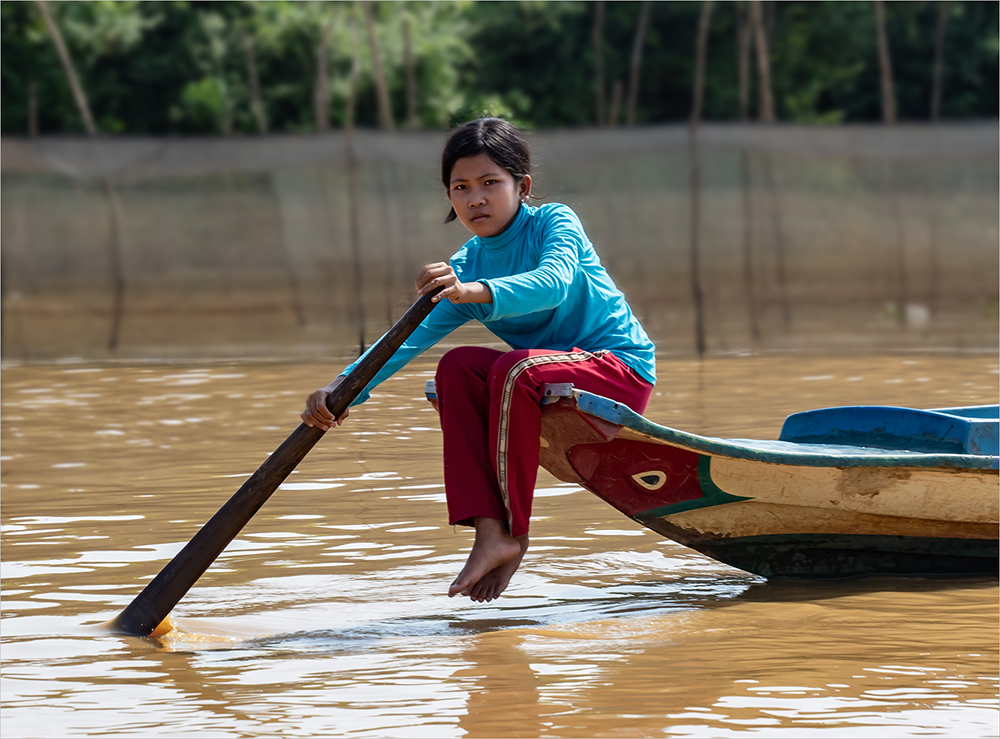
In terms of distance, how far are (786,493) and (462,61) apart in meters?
10.3

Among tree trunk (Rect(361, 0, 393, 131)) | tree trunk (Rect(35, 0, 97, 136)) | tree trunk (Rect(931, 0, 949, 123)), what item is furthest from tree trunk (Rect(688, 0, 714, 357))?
tree trunk (Rect(35, 0, 97, 136))

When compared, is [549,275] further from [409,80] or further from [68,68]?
[68,68]

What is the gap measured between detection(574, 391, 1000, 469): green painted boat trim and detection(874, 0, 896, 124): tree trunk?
9628 mm

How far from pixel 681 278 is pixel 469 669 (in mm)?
10540

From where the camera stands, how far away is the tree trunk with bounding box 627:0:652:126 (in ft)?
40.6

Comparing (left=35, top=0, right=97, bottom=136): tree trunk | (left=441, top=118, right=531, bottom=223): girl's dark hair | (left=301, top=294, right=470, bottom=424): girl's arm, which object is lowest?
(left=301, top=294, right=470, bottom=424): girl's arm

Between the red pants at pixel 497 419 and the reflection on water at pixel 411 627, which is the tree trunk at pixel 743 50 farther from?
the red pants at pixel 497 419

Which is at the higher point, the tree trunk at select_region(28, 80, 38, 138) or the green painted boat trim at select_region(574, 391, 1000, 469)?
the tree trunk at select_region(28, 80, 38, 138)

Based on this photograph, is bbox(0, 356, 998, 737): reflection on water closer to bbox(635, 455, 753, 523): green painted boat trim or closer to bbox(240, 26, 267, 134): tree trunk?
bbox(635, 455, 753, 523): green painted boat trim

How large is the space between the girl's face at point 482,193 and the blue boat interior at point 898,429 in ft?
3.89

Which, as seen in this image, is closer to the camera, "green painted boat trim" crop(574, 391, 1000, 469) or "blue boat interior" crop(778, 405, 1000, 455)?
"green painted boat trim" crop(574, 391, 1000, 469)

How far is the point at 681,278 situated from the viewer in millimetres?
13125

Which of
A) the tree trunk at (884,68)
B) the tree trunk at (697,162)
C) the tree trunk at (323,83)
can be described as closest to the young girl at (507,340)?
the tree trunk at (697,162)

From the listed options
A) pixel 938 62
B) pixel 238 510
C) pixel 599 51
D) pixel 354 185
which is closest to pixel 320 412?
pixel 238 510
